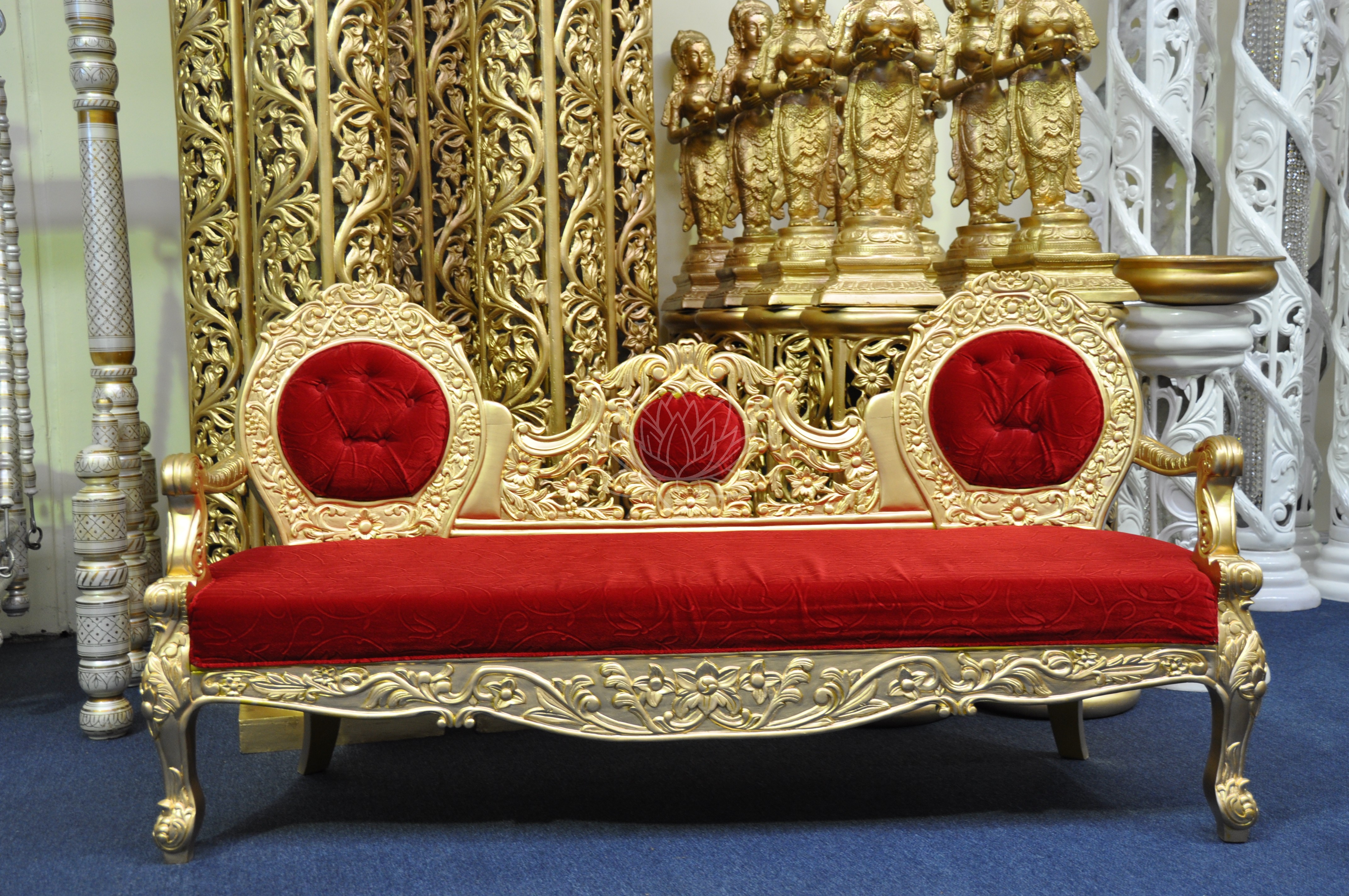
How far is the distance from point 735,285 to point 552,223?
892 millimetres

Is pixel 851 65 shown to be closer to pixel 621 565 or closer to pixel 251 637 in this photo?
pixel 621 565

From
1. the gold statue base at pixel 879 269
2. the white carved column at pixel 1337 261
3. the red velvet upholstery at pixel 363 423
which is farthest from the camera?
the white carved column at pixel 1337 261

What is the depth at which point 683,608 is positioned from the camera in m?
2.14

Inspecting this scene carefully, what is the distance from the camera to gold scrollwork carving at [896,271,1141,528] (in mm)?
2697

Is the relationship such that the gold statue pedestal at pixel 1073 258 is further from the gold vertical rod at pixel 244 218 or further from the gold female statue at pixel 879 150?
the gold vertical rod at pixel 244 218

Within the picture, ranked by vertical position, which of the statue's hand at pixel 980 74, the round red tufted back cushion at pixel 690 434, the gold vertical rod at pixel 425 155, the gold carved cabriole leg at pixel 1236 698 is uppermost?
the statue's hand at pixel 980 74

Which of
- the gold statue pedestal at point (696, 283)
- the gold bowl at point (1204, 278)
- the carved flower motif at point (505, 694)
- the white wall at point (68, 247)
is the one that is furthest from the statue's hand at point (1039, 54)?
the white wall at point (68, 247)

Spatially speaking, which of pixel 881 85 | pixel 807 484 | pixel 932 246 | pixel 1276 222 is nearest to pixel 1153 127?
pixel 1276 222

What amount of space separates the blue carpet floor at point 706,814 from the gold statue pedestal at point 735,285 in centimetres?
136

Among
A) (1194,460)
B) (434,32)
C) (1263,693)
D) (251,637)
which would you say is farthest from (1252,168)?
(251,637)

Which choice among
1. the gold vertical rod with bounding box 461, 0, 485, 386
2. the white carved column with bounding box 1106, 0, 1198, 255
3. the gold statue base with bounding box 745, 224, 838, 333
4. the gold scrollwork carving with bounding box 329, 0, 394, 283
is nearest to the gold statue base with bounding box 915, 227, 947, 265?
the gold statue base with bounding box 745, 224, 838, 333

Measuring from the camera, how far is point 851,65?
3.05 meters

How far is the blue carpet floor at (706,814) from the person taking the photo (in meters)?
2.10

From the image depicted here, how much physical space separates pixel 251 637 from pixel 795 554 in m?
1.02
